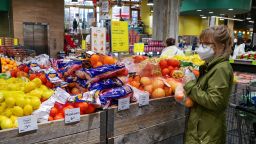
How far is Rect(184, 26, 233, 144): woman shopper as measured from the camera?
1955 mm

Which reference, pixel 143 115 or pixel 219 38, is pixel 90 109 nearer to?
pixel 143 115

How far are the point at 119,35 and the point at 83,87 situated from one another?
267 centimetres

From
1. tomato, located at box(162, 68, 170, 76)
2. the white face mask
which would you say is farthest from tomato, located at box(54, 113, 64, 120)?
tomato, located at box(162, 68, 170, 76)

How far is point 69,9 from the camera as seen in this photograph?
797 inches

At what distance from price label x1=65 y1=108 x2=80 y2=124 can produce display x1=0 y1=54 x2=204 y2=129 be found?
0.07 m

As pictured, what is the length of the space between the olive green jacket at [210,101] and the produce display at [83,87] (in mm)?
123

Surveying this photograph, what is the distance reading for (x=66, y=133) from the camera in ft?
5.90

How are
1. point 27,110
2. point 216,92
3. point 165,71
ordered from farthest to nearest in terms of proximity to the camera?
1. point 165,71
2. point 216,92
3. point 27,110

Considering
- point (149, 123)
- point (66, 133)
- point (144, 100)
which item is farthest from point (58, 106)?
point (149, 123)

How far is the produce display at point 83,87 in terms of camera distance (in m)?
1.80

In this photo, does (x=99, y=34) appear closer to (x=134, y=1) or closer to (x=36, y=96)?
(x=36, y=96)

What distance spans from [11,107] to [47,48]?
1195 centimetres

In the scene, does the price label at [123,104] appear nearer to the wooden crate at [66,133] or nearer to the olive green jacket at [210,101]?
the wooden crate at [66,133]

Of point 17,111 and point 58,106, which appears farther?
point 58,106
